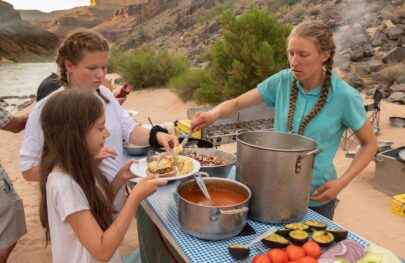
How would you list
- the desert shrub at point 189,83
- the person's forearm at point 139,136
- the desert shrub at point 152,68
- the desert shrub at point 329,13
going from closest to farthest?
the person's forearm at point 139,136
the desert shrub at point 189,83
the desert shrub at point 152,68
the desert shrub at point 329,13

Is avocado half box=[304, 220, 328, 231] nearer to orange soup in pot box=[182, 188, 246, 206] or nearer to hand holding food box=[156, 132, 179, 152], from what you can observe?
orange soup in pot box=[182, 188, 246, 206]

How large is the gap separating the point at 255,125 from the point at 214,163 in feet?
7.01

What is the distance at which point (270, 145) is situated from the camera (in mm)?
1747

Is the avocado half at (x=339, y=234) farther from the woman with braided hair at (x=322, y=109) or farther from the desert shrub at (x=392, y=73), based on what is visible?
the desert shrub at (x=392, y=73)

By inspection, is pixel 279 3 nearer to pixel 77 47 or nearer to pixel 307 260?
pixel 77 47

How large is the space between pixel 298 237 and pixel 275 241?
9 centimetres

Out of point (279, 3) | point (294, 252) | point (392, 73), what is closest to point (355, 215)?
point (294, 252)

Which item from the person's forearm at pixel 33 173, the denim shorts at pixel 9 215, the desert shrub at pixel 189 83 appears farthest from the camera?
the desert shrub at pixel 189 83

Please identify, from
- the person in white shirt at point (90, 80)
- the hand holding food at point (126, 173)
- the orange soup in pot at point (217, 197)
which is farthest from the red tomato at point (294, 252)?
the person in white shirt at point (90, 80)

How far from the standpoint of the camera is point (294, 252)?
1.27m

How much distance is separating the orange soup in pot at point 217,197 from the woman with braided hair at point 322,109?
22.1 inches

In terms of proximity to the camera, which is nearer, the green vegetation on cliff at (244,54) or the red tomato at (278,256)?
the red tomato at (278,256)

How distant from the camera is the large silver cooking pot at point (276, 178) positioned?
1.37 meters

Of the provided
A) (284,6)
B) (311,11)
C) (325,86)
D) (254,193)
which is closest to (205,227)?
(254,193)
